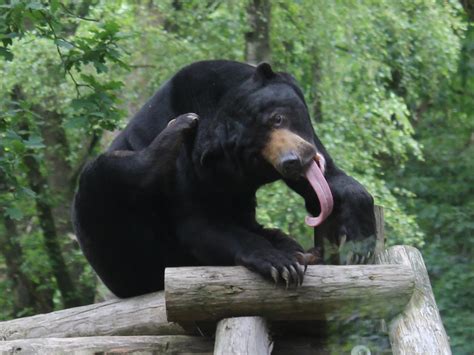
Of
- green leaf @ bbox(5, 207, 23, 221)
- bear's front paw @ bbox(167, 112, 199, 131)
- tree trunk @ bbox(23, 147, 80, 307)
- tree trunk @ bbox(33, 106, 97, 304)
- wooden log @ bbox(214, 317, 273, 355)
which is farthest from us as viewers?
tree trunk @ bbox(33, 106, 97, 304)

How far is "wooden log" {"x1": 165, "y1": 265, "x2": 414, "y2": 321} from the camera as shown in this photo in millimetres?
3840

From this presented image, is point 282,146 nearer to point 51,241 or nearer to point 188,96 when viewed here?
point 188,96

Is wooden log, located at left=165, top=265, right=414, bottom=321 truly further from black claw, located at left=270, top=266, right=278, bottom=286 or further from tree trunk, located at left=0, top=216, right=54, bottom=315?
tree trunk, located at left=0, top=216, right=54, bottom=315

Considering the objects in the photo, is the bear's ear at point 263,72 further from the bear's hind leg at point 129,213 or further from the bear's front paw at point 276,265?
the bear's front paw at point 276,265

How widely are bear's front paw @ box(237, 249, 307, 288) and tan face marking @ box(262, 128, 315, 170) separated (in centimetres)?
40

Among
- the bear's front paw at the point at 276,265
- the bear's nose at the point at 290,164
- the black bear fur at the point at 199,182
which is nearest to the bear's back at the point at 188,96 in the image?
the black bear fur at the point at 199,182

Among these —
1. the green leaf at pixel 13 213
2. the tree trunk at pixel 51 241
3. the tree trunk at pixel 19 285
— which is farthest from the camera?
the tree trunk at pixel 19 285

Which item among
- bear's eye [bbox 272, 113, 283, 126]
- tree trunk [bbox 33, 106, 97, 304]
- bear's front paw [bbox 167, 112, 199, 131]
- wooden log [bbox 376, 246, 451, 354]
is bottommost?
tree trunk [bbox 33, 106, 97, 304]

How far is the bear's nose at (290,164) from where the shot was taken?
13.3ft

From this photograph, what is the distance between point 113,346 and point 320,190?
1.19m

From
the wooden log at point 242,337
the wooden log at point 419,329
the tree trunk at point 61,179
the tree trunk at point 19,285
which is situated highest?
the wooden log at point 419,329

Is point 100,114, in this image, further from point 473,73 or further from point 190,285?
point 473,73

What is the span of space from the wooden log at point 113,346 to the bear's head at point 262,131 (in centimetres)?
83

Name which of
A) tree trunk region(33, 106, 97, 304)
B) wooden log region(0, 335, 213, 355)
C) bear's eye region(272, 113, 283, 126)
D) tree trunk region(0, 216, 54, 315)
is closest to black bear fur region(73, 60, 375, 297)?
bear's eye region(272, 113, 283, 126)
